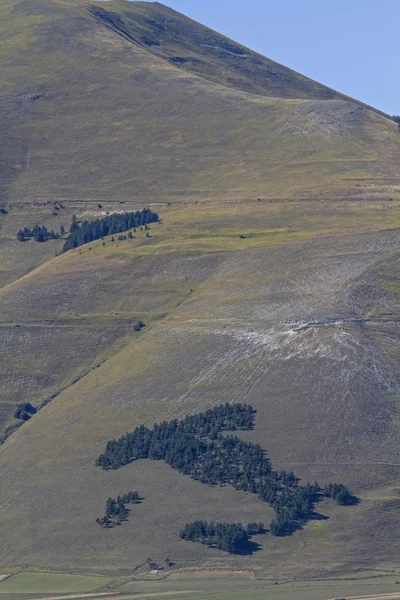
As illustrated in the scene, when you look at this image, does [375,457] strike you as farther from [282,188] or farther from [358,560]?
[282,188]

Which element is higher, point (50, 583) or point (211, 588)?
point (50, 583)

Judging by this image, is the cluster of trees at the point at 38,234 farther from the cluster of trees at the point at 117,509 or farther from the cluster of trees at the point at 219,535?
the cluster of trees at the point at 219,535

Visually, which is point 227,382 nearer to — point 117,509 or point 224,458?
point 224,458

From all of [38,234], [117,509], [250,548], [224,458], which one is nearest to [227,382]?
[224,458]

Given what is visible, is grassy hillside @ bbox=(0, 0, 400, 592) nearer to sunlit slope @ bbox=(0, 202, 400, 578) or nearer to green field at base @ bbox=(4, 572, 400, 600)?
sunlit slope @ bbox=(0, 202, 400, 578)

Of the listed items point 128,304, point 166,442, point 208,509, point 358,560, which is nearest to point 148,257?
point 128,304

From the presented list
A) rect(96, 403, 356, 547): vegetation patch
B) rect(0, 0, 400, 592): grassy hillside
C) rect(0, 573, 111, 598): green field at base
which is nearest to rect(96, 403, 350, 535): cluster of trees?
rect(96, 403, 356, 547): vegetation patch

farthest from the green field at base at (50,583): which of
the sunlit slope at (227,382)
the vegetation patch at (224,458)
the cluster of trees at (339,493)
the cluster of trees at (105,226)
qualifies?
the cluster of trees at (105,226)
